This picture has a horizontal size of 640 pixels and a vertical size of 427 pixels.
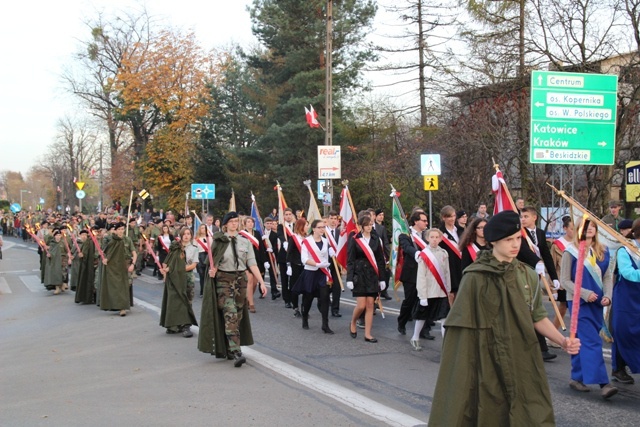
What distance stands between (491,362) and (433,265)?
510 cm

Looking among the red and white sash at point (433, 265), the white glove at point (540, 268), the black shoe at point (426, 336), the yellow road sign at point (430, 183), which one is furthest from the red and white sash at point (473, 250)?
the yellow road sign at point (430, 183)

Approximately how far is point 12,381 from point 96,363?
107 cm

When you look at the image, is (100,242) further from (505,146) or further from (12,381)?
(505,146)

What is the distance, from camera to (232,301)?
26.6ft

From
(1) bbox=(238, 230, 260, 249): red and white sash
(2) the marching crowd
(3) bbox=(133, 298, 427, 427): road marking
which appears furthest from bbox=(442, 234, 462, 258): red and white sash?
(1) bbox=(238, 230, 260, 249): red and white sash

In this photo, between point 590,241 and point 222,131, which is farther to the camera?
point 222,131

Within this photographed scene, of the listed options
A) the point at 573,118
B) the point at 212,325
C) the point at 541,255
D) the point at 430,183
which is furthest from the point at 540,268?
the point at 430,183

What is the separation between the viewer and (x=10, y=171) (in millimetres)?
167125

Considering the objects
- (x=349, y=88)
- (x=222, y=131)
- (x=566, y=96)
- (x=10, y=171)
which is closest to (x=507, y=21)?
(x=566, y=96)

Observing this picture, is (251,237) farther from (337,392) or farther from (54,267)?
(337,392)

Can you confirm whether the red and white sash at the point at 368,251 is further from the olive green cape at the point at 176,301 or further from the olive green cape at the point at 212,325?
the olive green cape at the point at 176,301

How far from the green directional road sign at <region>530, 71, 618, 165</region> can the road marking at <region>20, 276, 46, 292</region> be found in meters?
14.0

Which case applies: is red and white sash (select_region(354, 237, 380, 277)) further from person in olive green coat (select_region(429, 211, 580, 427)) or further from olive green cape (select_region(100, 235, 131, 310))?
person in olive green coat (select_region(429, 211, 580, 427))

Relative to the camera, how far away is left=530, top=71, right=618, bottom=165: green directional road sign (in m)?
12.7
